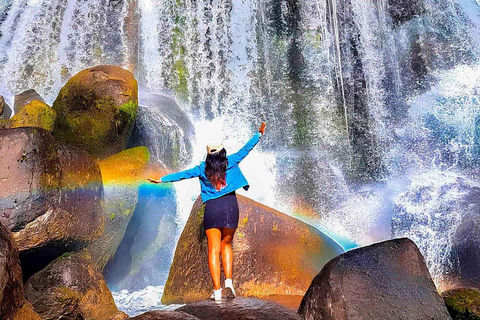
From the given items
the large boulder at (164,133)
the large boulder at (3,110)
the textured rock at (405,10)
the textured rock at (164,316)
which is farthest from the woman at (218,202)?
the textured rock at (405,10)

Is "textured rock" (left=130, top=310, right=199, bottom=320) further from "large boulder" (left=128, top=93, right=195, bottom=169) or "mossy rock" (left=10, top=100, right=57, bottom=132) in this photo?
"large boulder" (left=128, top=93, right=195, bottom=169)

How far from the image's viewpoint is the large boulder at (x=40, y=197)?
238 inches

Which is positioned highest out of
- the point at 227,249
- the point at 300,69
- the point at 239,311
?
the point at 300,69

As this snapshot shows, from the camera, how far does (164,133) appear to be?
11.2 m

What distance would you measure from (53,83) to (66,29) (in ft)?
6.44

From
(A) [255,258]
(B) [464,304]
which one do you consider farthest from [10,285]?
(B) [464,304]

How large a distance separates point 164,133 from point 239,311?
7.42 meters

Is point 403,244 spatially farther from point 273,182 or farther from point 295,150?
point 295,150

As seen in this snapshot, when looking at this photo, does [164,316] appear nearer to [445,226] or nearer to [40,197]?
[40,197]

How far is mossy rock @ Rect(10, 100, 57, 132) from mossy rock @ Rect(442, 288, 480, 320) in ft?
22.5

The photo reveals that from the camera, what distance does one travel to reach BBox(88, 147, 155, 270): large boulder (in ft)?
26.1

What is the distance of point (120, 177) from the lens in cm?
870

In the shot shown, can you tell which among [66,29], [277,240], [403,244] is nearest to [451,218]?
[277,240]

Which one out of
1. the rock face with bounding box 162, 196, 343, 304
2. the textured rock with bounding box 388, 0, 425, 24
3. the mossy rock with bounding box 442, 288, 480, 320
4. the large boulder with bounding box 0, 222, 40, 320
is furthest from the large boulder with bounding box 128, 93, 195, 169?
the textured rock with bounding box 388, 0, 425, 24
